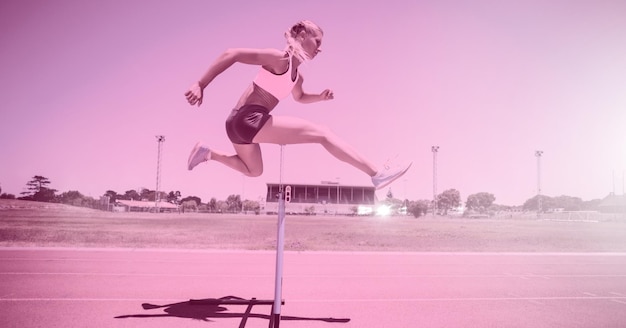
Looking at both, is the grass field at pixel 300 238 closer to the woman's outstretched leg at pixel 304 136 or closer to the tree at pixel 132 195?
the woman's outstretched leg at pixel 304 136

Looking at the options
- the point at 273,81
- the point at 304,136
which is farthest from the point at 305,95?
the point at 304,136

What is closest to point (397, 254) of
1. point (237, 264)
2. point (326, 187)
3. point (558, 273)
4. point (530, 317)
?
point (558, 273)

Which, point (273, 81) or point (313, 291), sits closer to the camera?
point (273, 81)

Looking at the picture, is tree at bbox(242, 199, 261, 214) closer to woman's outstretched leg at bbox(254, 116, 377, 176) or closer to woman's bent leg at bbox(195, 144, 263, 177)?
woman's bent leg at bbox(195, 144, 263, 177)

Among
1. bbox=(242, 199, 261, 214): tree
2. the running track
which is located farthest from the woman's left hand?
bbox=(242, 199, 261, 214): tree

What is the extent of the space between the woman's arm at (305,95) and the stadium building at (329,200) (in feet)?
223

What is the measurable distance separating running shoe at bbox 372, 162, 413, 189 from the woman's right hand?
1.64m

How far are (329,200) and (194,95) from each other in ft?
245

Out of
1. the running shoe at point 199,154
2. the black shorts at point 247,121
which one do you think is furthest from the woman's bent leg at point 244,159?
the black shorts at point 247,121

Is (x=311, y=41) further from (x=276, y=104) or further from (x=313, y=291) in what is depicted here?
(x=313, y=291)

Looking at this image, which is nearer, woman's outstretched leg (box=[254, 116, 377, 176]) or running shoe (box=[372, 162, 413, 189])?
woman's outstretched leg (box=[254, 116, 377, 176])

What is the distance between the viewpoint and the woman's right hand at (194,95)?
307cm

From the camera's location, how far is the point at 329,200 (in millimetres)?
77312

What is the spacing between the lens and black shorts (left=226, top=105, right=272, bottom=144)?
3383 mm
